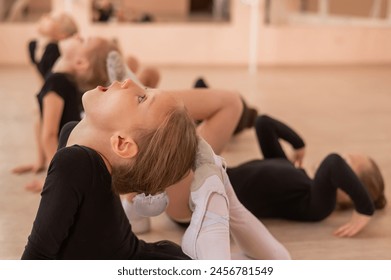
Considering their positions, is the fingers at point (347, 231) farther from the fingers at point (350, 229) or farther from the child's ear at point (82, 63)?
the child's ear at point (82, 63)

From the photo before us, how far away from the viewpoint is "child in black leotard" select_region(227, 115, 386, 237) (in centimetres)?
202

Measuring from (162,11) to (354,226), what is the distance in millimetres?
4652

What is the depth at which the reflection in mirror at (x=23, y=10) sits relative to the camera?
19.6 ft

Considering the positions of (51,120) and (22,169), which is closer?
(51,120)

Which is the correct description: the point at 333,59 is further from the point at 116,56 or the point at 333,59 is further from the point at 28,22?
the point at 116,56

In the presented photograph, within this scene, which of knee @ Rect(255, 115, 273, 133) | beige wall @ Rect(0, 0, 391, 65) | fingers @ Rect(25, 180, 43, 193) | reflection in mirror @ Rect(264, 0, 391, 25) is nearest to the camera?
knee @ Rect(255, 115, 273, 133)

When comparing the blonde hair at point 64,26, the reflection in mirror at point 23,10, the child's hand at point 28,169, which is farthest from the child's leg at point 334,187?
the reflection in mirror at point 23,10

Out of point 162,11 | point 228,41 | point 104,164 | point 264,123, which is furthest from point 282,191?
point 162,11

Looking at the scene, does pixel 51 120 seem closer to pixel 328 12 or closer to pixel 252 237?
pixel 252 237

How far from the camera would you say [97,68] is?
7.25 feet

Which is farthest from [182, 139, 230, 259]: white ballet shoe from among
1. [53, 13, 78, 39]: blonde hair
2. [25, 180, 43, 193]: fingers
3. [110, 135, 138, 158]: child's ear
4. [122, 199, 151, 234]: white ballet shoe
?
[53, 13, 78, 39]: blonde hair

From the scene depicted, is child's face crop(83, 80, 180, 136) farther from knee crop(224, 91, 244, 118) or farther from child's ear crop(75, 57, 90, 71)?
child's ear crop(75, 57, 90, 71)

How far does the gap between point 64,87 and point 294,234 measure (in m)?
1.02

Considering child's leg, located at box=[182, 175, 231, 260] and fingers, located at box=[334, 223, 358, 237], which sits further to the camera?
fingers, located at box=[334, 223, 358, 237]
